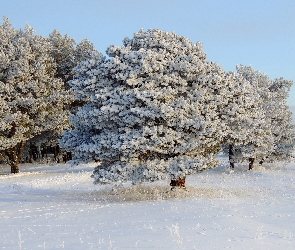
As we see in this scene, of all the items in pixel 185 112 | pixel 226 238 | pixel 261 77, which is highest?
pixel 261 77

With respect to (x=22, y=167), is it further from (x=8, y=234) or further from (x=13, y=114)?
(x=8, y=234)

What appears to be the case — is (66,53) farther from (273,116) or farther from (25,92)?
(273,116)

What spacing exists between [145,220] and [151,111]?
6207mm

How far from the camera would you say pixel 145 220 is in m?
13.0

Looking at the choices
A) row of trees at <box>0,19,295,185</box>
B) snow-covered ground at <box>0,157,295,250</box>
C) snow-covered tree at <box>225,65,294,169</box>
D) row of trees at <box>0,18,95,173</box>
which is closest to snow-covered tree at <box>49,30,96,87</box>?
row of trees at <box>0,18,95,173</box>

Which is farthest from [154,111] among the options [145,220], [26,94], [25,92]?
[26,94]

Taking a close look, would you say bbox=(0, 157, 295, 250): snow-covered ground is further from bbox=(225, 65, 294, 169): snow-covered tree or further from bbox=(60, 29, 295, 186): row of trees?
bbox=(225, 65, 294, 169): snow-covered tree

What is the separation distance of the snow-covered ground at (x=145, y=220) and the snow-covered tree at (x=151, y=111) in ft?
5.75

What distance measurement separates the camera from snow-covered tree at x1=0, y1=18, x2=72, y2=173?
35.8 meters

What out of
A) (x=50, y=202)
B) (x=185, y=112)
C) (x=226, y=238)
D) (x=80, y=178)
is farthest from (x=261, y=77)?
(x=226, y=238)

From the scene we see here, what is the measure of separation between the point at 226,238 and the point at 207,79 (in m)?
10.4

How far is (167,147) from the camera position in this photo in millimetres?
18641

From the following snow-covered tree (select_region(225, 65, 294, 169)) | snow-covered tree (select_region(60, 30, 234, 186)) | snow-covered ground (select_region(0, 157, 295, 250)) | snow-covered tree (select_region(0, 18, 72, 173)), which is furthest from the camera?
snow-covered tree (select_region(0, 18, 72, 173))

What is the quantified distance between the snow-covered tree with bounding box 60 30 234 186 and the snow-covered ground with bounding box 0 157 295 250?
5.75ft
